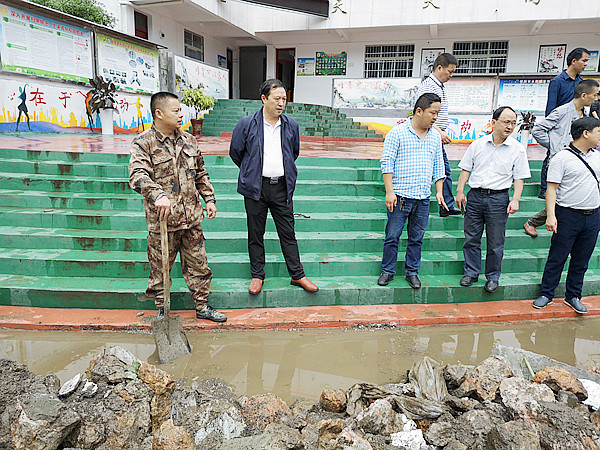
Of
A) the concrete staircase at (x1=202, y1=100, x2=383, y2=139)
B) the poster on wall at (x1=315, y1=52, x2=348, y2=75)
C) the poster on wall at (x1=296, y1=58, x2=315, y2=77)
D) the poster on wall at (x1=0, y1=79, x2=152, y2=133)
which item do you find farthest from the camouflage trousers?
the poster on wall at (x1=296, y1=58, x2=315, y2=77)

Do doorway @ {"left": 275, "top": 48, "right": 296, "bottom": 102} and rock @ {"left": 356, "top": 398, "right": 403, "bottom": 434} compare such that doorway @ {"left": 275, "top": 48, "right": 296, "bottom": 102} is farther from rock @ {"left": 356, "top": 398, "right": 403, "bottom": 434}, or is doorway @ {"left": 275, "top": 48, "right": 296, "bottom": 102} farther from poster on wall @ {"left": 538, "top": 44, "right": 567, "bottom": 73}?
rock @ {"left": 356, "top": 398, "right": 403, "bottom": 434}

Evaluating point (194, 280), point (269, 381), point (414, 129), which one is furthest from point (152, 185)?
point (414, 129)

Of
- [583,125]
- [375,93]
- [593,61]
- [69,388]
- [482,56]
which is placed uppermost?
[482,56]

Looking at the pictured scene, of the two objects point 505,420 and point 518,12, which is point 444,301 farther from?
point 518,12

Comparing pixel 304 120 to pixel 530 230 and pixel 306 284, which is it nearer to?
pixel 530 230

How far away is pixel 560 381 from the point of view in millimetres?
2314

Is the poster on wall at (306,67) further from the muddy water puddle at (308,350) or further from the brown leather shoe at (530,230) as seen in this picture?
the muddy water puddle at (308,350)

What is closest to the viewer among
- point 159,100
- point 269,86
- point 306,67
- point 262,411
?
point 262,411

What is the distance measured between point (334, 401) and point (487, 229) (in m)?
2.34

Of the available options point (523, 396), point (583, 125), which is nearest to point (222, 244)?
point (523, 396)

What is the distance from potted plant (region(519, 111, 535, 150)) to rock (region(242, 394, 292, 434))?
12096 millimetres

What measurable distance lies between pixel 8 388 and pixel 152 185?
135 cm

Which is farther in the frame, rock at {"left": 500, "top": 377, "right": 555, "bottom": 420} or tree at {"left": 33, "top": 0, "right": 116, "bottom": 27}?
tree at {"left": 33, "top": 0, "right": 116, "bottom": 27}

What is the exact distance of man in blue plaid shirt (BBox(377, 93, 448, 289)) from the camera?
3533 mm
